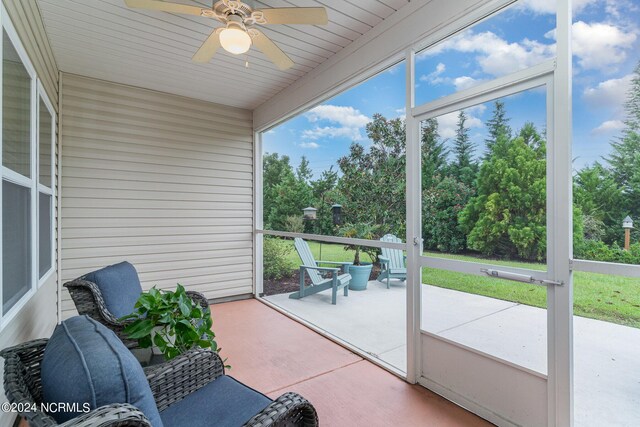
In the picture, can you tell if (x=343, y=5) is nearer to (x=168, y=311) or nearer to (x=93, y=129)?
(x=168, y=311)

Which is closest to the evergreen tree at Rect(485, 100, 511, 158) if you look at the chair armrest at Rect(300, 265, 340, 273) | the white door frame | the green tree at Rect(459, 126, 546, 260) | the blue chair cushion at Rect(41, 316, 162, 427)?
the green tree at Rect(459, 126, 546, 260)

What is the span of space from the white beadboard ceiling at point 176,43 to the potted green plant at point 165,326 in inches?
85.1

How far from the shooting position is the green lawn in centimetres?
156

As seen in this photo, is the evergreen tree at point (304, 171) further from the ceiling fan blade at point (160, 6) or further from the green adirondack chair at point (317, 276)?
the ceiling fan blade at point (160, 6)

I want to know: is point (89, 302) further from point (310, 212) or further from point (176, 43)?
point (310, 212)

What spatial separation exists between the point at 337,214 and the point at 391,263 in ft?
2.72

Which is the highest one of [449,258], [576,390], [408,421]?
[449,258]

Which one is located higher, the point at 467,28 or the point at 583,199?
the point at 467,28

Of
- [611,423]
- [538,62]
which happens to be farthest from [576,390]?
[538,62]

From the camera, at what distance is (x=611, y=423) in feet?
5.34

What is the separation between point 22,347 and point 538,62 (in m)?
2.85

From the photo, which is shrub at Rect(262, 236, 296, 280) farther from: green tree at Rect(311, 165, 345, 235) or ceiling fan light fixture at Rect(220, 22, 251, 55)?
ceiling fan light fixture at Rect(220, 22, 251, 55)

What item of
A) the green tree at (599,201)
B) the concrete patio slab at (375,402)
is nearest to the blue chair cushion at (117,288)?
the concrete patio slab at (375,402)

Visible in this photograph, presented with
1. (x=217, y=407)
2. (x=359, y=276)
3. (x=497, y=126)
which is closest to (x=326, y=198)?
(x=359, y=276)
